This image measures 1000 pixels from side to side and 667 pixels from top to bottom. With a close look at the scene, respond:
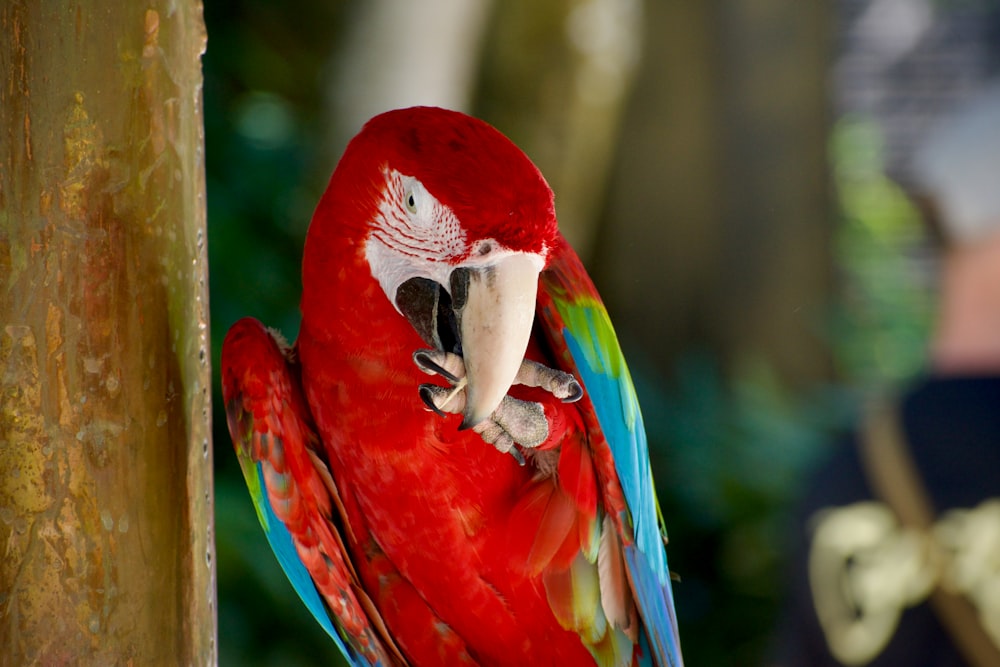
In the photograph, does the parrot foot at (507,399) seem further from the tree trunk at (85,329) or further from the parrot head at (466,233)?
the tree trunk at (85,329)

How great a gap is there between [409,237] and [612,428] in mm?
238

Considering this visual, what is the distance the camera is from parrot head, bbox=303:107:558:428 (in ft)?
1.92

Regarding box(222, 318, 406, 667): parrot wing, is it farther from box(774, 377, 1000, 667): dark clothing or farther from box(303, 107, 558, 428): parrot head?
box(774, 377, 1000, 667): dark clothing

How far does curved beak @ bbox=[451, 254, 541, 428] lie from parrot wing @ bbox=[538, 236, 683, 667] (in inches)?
4.9

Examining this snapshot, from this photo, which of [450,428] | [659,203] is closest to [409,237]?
[450,428]

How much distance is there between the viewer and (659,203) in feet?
8.18

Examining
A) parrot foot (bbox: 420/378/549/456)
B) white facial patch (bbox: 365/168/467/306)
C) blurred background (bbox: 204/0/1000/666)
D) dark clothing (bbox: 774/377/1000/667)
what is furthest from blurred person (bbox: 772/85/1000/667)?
blurred background (bbox: 204/0/1000/666)

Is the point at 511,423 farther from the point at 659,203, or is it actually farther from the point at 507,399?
the point at 659,203

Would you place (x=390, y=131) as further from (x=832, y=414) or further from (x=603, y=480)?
(x=832, y=414)

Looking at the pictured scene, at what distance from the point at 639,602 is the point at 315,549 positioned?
287 mm

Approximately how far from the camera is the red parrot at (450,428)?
600 millimetres

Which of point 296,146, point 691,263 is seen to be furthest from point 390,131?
point 691,263

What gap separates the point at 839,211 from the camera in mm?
2732

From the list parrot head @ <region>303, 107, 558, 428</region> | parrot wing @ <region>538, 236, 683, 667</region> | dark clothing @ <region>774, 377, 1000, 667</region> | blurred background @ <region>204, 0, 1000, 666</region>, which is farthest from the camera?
blurred background @ <region>204, 0, 1000, 666</region>
